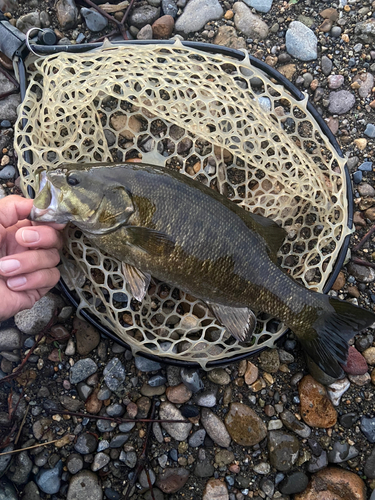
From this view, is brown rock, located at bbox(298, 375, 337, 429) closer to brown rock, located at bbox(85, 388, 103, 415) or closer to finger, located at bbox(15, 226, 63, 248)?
brown rock, located at bbox(85, 388, 103, 415)

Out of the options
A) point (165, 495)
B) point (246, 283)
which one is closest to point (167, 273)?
point (246, 283)

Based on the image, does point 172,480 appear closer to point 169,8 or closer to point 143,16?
point 143,16

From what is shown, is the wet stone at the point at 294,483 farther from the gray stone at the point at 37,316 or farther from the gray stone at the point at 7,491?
the gray stone at the point at 37,316

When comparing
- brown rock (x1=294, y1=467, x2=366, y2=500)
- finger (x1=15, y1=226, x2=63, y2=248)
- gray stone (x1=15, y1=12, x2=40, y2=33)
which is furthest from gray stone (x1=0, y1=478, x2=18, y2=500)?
gray stone (x1=15, y1=12, x2=40, y2=33)

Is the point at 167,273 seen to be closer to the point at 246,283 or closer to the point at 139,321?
the point at 246,283

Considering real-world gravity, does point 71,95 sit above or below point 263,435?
above

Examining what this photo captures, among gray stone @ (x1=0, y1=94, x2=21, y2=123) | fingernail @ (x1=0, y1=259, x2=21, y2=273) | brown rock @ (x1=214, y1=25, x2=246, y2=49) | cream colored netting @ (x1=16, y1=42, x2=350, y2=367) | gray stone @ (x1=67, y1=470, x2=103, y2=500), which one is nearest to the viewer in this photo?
fingernail @ (x1=0, y1=259, x2=21, y2=273)

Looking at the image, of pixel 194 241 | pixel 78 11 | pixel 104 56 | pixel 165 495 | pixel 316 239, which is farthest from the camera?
pixel 78 11
